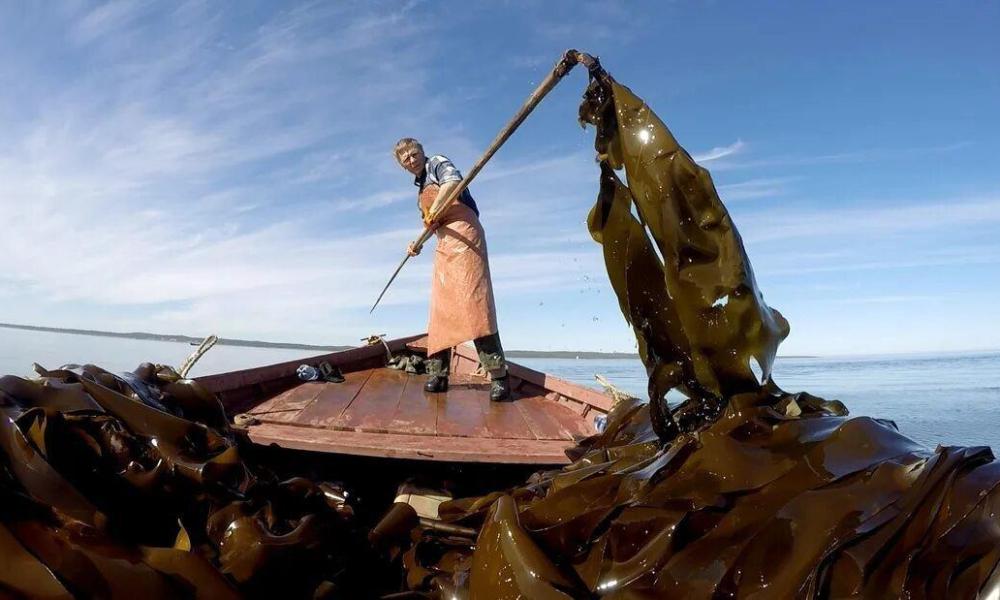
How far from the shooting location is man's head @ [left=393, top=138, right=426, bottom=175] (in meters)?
5.23

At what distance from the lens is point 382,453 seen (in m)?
2.81

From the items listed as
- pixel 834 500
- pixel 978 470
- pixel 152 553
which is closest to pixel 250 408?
pixel 152 553

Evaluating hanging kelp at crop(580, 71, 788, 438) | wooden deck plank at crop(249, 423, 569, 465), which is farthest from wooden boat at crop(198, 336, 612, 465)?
hanging kelp at crop(580, 71, 788, 438)

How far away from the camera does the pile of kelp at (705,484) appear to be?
4.10ft

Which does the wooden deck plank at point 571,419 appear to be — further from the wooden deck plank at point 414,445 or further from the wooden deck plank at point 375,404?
the wooden deck plank at point 375,404

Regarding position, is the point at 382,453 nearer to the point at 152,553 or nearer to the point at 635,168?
the point at 152,553

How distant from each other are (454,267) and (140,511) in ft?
11.7

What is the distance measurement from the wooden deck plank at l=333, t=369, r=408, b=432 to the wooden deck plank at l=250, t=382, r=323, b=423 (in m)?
0.32

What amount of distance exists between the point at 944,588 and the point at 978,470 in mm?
356

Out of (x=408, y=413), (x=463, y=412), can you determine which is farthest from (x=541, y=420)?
(x=408, y=413)

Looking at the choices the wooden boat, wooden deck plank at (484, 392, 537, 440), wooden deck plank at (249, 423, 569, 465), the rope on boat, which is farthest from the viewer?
the rope on boat

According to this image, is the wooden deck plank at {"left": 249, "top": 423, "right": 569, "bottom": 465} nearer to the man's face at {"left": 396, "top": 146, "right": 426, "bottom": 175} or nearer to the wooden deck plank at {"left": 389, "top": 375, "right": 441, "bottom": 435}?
the wooden deck plank at {"left": 389, "top": 375, "right": 441, "bottom": 435}

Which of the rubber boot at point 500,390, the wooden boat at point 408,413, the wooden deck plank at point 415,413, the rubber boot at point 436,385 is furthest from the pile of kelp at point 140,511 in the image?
the rubber boot at point 436,385

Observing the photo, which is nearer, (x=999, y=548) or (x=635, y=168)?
(x=999, y=548)
